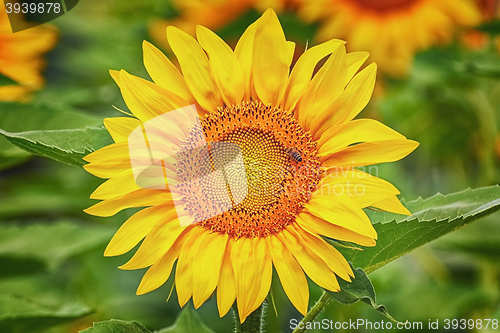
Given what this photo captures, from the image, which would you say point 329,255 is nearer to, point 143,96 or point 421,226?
point 421,226

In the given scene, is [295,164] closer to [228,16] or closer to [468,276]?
[228,16]

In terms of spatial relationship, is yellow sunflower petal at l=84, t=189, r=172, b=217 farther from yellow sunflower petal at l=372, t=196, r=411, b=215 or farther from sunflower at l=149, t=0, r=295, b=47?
sunflower at l=149, t=0, r=295, b=47

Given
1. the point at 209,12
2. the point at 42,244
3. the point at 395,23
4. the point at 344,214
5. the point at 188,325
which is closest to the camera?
the point at 344,214

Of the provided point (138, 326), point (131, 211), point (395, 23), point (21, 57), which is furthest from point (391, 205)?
point (395, 23)

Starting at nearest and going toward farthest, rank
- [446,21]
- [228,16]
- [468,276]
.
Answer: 1. [228,16]
2. [446,21]
3. [468,276]

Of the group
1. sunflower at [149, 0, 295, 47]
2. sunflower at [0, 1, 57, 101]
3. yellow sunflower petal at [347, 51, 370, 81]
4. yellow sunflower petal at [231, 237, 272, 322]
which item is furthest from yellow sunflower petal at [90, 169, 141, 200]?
sunflower at [149, 0, 295, 47]

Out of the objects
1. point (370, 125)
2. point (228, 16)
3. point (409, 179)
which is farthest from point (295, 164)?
point (409, 179)

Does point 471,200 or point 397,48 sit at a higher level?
point 397,48
